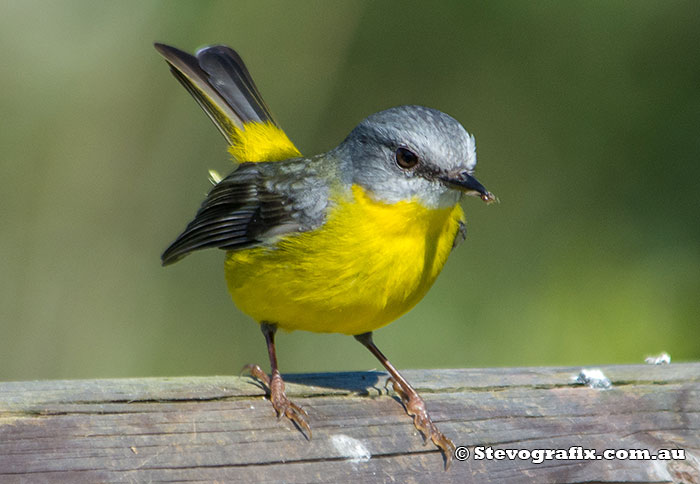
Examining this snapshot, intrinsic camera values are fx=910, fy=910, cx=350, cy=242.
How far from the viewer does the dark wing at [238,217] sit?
148 inches

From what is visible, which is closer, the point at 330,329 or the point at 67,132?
the point at 330,329

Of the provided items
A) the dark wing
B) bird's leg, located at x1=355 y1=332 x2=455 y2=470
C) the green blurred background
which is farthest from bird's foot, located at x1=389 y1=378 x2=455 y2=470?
the green blurred background

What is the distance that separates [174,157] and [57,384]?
10.9 ft

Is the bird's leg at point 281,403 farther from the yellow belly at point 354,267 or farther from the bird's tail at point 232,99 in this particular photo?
the bird's tail at point 232,99

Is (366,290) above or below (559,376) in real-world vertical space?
below

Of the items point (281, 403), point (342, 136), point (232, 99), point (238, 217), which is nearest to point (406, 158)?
point (238, 217)

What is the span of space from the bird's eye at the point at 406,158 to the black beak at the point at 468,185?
6.2 inches

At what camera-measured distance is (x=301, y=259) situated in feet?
11.6

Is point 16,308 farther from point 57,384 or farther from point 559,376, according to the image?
point 559,376

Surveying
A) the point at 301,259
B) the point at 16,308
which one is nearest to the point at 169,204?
the point at 16,308

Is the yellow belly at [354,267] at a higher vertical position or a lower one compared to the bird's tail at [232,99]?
lower

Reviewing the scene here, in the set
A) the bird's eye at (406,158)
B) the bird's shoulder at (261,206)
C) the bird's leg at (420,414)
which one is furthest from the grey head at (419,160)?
the bird's leg at (420,414)

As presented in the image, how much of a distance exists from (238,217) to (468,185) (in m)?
1.13

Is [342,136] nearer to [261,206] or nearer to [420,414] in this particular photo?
[261,206]
